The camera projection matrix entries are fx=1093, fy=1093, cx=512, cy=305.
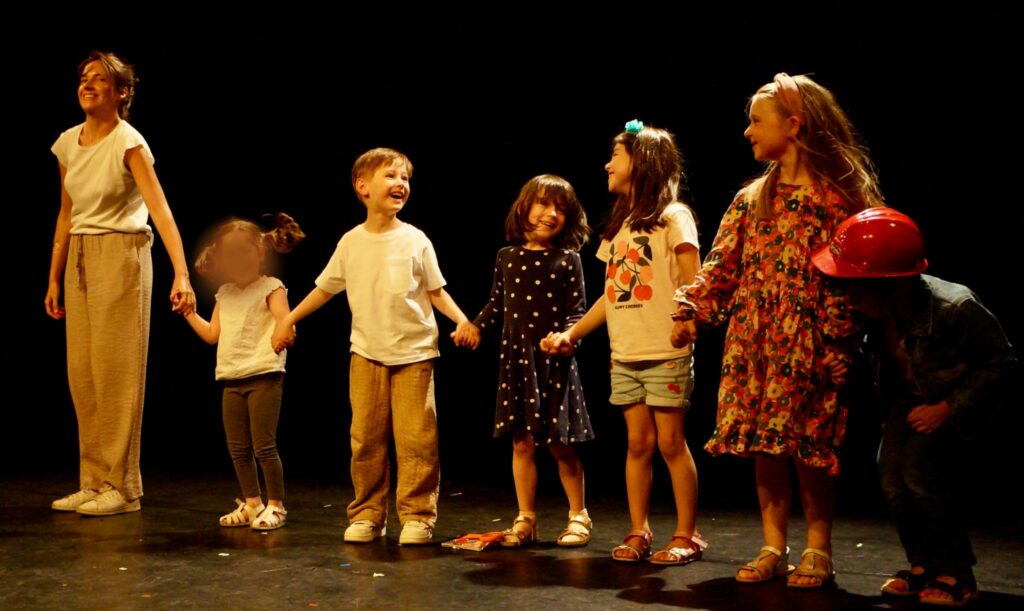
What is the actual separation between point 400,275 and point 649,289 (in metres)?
0.74

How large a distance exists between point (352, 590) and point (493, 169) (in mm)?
2633

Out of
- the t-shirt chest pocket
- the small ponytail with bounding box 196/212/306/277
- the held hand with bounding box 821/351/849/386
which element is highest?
the small ponytail with bounding box 196/212/306/277

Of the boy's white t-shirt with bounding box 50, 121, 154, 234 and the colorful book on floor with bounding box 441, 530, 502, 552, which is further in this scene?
the boy's white t-shirt with bounding box 50, 121, 154, 234

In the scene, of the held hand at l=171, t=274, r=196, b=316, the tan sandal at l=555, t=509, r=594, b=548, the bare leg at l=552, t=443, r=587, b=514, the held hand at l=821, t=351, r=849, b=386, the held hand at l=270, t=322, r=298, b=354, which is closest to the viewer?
the held hand at l=821, t=351, r=849, b=386

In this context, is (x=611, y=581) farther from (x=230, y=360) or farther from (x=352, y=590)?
(x=230, y=360)

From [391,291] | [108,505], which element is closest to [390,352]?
[391,291]

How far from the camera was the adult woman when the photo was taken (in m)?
3.62

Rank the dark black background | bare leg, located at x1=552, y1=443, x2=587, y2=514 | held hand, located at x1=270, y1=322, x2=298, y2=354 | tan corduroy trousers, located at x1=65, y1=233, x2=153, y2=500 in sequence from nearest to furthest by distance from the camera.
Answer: bare leg, located at x1=552, y1=443, x2=587, y2=514, held hand, located at x1=270, y1=322, x2=298, y2=354, tan corduroy trousers, located at x1=65, y1=233, x2=153, y2=500, the dark black background

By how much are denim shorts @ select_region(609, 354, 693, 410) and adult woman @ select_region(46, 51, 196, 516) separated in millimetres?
1534

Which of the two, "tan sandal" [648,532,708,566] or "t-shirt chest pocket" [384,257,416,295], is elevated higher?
"t-shirt chest pocket" [384,257,416,295]

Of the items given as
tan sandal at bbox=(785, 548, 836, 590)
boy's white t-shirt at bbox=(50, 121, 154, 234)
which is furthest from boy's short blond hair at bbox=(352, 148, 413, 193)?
tan sandal at bbox=(785, 548, 836, 590)

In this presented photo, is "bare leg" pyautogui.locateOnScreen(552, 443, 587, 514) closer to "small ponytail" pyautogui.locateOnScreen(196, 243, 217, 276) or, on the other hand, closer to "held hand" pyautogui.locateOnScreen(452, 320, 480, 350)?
"held hand" pyautogui.locateOnScreen(452, 320, 480, 350)

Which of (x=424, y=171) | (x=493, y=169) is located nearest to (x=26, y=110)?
(x=424, y=171)

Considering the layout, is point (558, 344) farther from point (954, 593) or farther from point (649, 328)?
point (954, 593)
